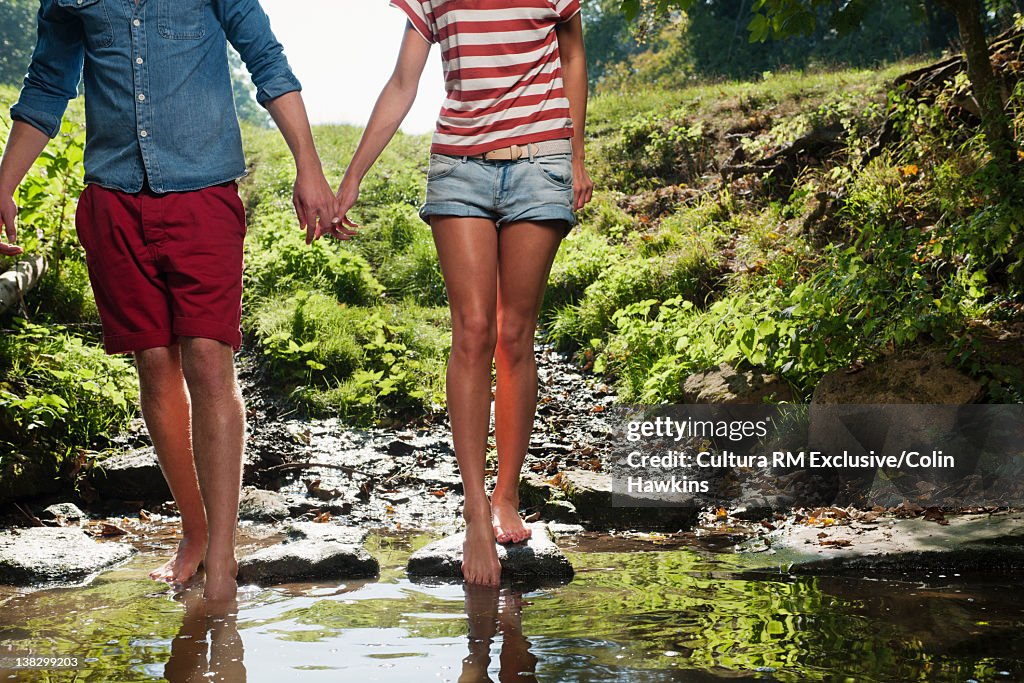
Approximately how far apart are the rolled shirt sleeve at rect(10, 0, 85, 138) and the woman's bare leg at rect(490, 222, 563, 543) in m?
1.57

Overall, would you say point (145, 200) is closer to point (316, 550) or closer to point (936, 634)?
point (316, 550)

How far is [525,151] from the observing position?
11.3 ft

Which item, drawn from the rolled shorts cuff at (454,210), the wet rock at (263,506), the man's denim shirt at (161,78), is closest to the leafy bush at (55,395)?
the wet rock at (263,506)

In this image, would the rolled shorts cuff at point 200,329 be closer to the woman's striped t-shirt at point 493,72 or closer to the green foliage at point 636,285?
the woman's striped t-shirt at point 493,72

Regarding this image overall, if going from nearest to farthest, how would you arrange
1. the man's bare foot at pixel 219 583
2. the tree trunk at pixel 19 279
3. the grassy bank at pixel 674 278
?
1. the man's bare foot at pixel 219 583
2. the grassy bank at pixel 674 278
3. the tree trunk at pixel 19 279

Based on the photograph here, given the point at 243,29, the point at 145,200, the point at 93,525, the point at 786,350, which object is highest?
the point at 243,29

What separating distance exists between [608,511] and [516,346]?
4.36ft

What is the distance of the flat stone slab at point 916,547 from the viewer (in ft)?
11.1

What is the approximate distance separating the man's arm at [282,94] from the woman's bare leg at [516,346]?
Result: 0.61m

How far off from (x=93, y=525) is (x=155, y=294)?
192cm

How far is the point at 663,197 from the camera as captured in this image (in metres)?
11.0

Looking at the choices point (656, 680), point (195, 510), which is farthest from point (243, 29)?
point (656, 680)

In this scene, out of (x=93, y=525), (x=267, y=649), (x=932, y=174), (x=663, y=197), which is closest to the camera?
(x=267, y=649)

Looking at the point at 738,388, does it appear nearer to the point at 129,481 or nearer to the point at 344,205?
the point at 344,205
